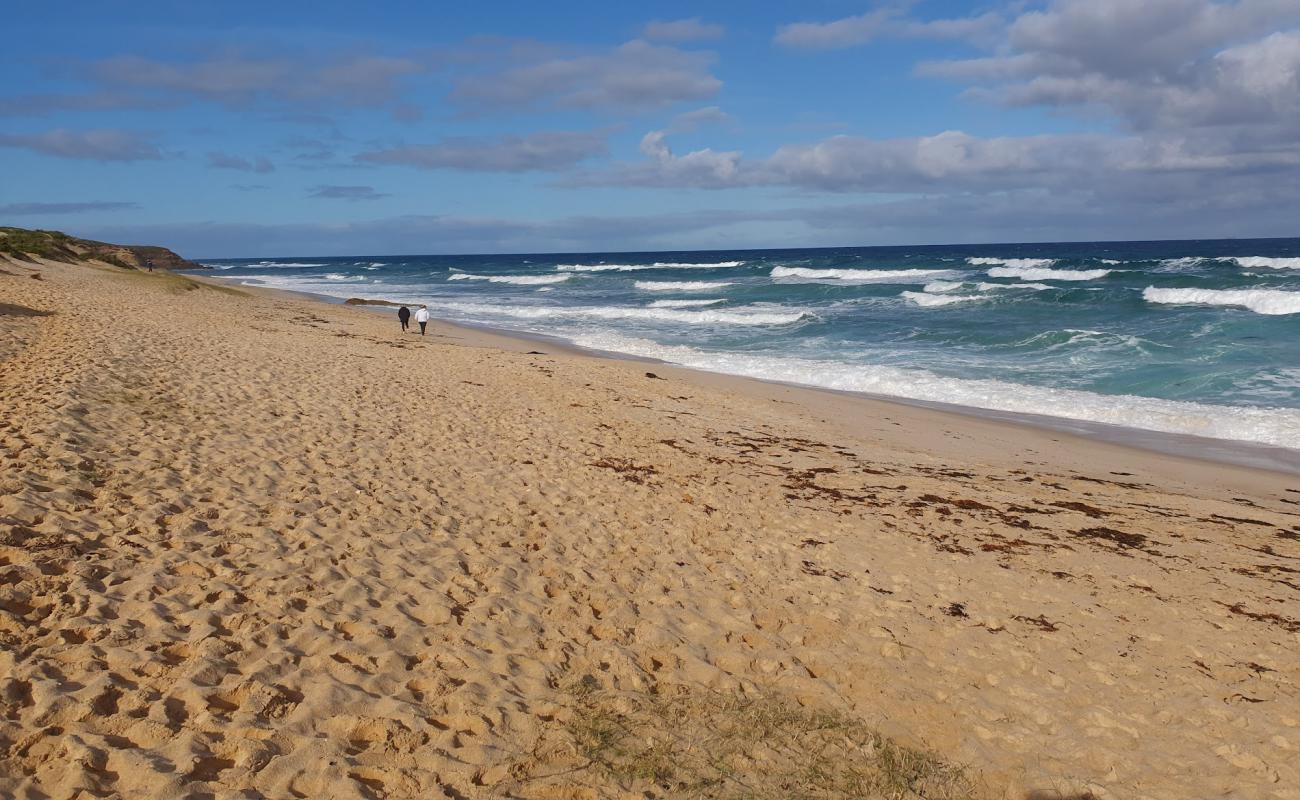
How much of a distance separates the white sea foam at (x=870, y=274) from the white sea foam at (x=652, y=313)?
19.1 metres

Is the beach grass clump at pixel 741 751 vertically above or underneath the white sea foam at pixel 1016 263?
underneath

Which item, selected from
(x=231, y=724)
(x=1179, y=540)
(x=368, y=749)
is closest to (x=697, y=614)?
(x=368, y=749)

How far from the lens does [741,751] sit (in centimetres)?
449

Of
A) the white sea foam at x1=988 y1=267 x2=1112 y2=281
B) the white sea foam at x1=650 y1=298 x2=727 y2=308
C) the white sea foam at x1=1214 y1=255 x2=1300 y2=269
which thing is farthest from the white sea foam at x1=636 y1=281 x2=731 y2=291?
the white sea foam at x1=1214 y1=255 x2=1300 y2=269

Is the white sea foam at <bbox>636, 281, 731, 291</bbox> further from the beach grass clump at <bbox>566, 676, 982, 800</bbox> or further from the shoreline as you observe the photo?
the beach grass clump at <bbox>566, 676, 982, 800</bbox>

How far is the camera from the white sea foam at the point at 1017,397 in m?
14.9

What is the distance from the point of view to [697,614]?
6281 millimetres

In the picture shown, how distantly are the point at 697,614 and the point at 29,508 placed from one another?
5.03 m

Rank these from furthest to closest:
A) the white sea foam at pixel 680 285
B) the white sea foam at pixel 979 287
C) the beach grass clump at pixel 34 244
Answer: the white sea foam at pixel 680 285, the white sea foam at pixel 979 287, the beach grass clump at pixel 34 244

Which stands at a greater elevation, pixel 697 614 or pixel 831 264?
pixel 831 264

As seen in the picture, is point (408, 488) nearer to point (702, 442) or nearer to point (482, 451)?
point (482, 451)

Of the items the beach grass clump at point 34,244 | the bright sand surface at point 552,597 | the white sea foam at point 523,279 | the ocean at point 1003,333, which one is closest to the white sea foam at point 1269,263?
the ocean at point 1003,333

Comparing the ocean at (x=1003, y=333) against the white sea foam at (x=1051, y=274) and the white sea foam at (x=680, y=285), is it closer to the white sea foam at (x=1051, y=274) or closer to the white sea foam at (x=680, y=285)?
the white sea foam at (x=1051, y=274)

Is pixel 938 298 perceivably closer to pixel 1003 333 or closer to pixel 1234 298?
pixel 1234 298
